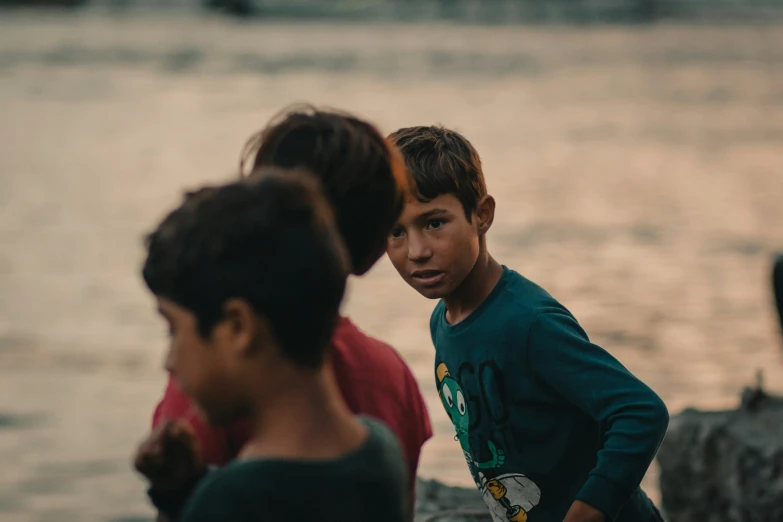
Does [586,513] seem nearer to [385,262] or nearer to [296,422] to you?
[296,422]

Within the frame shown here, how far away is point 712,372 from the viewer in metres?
9.02

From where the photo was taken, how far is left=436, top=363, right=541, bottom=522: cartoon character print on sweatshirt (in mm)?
2947

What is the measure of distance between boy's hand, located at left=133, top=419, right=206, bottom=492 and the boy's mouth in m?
1.20

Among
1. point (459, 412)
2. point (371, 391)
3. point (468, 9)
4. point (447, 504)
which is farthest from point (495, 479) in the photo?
point (468, 9)

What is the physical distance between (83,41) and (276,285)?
64278 millimetres

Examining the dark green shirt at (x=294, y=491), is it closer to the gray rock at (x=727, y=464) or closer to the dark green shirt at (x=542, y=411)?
the dark green shirt at (x=542, y=411)

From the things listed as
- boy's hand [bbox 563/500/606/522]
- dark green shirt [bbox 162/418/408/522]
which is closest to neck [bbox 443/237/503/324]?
boy's hand [bbox 563/500/606/522]

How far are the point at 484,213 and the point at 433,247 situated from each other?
0.71 ft

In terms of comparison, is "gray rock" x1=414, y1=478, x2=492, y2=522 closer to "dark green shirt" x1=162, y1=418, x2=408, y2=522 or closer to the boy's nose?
the boy's nose

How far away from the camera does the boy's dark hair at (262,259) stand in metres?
1.69

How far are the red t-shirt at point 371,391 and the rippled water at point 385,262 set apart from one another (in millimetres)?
4597

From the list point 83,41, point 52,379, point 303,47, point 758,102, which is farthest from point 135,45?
point 52,379

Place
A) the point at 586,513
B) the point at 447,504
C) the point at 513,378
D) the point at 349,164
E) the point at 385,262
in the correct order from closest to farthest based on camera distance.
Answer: the point at 349,164, the point at 586,513, the point at 513,378, the point at 447,504, the point at 385,262

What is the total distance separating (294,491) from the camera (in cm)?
172
